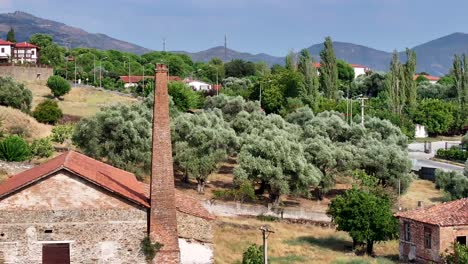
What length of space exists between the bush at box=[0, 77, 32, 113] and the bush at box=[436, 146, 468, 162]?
47.1m

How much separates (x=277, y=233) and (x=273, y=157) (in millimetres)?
9936

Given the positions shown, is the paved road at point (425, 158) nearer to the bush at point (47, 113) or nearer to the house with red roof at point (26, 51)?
the bush at point (47, 113)

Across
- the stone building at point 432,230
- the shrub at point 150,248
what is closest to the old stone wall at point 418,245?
the stone building at point 432,230

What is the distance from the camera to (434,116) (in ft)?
337

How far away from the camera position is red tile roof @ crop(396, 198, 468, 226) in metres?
35.2

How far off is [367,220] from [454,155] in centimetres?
4461

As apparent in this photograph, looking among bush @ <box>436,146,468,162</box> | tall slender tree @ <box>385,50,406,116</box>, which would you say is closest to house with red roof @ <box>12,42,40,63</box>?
tall slender tree @ <box>385,50,406,116</box>

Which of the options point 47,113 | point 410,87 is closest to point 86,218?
point 47,113

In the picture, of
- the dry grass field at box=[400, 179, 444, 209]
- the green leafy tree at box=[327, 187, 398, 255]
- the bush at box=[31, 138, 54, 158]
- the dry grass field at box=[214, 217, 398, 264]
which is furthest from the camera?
the dry grass field at box=[400, 179, 444, 209]

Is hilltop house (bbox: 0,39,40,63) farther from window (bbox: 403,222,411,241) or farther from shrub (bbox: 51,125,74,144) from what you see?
window (bbox: 403,222,411,241)

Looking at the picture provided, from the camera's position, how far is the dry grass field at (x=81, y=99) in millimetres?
86000

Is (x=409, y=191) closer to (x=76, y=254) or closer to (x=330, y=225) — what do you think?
(x=330, y=225)

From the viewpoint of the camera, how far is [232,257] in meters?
34.9

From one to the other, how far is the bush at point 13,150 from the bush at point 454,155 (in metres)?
48.0
